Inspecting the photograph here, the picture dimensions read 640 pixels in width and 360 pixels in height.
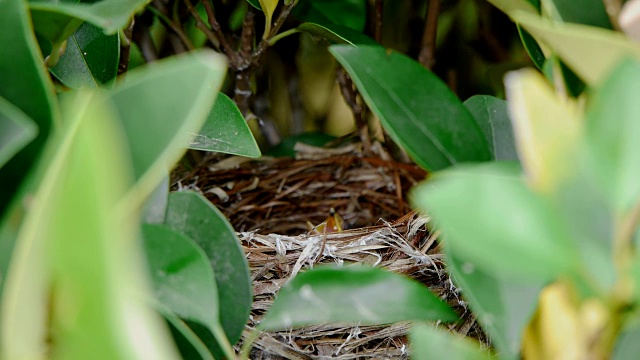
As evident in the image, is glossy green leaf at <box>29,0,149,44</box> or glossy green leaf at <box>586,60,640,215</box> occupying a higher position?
glossy green leaf at <box>586,60,640,215</box>

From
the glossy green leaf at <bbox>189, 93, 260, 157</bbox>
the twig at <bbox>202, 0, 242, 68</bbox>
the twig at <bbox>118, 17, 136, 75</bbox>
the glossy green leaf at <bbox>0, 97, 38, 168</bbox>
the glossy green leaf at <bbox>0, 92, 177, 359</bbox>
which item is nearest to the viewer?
the glossy green leaf at <bbox>0, 92, 177, 359</bbox>

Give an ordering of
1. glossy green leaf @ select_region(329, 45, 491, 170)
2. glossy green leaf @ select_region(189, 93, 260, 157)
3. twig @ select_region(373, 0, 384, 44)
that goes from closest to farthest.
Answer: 1. glossy green leaf @ select_region(329, 45, 491, 170)
2. glossy green leaf @ select_region(189, 93, 260, 157)
3. twig @ select_region(373, 0, 384, 44)

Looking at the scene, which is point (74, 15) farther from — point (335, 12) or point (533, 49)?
point (335, 12)

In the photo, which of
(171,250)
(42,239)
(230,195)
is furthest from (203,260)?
(230,195)

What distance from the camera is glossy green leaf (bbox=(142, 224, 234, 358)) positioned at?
40cm

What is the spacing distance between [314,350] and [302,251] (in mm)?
106

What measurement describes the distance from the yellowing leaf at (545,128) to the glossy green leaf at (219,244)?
0.21 metres

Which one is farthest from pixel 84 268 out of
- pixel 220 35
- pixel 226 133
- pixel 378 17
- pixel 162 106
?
pixel 378 17

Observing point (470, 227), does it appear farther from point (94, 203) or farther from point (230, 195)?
point (230, 195)

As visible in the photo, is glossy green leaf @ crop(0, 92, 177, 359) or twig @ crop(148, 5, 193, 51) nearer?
glossy green leaf @ crop(0, 92, 177, 359)

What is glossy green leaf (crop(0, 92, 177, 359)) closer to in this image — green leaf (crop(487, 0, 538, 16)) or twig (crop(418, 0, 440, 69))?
green leaf (crop(487, 0, 538, 16))

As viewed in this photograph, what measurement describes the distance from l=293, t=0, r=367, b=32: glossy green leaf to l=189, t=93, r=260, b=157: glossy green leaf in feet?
1.52

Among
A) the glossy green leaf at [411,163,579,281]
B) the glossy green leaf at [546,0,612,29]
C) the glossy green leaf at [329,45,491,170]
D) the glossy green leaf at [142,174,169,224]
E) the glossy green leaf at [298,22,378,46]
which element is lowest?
the glossy green leaf at [142,174,169,224]

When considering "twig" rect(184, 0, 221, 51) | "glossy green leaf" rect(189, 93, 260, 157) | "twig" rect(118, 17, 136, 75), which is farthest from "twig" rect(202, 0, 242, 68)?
"glossy green leaf" rect(189, 93, 260, 157)
